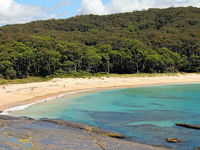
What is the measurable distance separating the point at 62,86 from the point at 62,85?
2.92ft

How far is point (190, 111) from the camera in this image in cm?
2069

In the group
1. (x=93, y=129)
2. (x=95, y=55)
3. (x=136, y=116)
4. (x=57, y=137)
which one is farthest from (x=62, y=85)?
(x=57, y=137)

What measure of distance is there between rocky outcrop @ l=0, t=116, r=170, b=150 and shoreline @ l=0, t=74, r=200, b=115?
6.52 m

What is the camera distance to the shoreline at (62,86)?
2430 centimetres

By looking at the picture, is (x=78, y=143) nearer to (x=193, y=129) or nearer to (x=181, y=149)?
(x=181, y=149)

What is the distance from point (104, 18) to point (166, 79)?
85935 millimetres

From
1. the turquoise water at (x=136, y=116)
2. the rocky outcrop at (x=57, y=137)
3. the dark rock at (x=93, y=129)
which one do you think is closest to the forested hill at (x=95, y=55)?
the turquoise water at (x=136, y=116)

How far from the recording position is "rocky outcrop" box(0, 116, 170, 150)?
1009 cm

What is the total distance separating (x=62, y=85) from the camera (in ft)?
122

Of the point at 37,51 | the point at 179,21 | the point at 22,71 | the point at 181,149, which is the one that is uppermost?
the point at 179,21

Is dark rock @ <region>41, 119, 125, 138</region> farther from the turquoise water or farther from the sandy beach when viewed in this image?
the sandy beach

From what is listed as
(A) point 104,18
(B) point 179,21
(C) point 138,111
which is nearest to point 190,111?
(C) point 138,111

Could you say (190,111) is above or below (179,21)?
below

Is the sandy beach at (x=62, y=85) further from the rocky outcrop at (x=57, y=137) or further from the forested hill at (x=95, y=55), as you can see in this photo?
the forested hill at (x=95, y=55)
